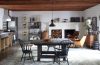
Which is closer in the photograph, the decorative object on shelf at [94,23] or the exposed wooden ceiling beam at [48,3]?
the exposed wooden ceiling beam at [48,3]

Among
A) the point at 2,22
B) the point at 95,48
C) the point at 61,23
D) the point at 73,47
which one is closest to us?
the point at 95,48

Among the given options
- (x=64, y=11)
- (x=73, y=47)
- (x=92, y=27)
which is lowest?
(x=73, y=47)

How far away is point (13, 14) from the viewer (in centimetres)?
1647

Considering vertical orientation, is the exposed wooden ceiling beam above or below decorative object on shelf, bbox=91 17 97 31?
above

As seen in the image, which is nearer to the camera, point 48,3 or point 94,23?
point 48,3

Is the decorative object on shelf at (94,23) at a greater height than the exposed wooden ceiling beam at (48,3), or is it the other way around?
the exposed wooden ceiling beam at (48,3)

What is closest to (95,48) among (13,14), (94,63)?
(94,63)

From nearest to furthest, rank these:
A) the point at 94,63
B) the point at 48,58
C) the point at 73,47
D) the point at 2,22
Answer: the point at 94,63, the point at 48,58, the point at 73,47, the point at 2,22

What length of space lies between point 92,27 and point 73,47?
5.54ft

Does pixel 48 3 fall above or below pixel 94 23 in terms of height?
above

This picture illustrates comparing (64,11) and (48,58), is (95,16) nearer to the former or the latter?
(64,11)

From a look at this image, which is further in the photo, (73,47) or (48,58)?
(73,47)

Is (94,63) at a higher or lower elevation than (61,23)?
lower

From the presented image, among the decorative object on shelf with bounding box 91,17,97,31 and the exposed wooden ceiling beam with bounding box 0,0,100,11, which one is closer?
the exposed wooden ceiling beam with bounding box 0,0,100,11
